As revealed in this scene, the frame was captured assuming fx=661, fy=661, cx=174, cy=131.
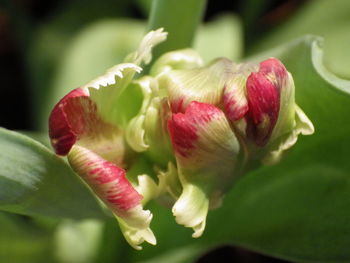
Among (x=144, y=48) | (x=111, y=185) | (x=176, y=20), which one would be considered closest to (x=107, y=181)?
(x=111, y=185)

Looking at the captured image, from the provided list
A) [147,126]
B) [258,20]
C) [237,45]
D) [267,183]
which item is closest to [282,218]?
[267,183]

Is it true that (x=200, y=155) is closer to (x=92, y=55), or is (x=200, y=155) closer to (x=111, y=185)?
(x=111, y=185)

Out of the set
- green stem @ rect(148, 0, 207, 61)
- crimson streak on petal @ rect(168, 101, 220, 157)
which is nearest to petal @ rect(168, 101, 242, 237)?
crimson streak on petal @ rect(168, 101, 220, 157)

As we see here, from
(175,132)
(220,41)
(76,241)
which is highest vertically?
(175,132)

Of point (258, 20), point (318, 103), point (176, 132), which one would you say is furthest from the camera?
point (258, 20)

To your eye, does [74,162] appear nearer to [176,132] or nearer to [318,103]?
[176,132]

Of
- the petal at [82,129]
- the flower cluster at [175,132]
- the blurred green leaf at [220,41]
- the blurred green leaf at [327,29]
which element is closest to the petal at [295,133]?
the flower cluster at [175,132]

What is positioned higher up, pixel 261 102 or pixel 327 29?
pixel 261 102
